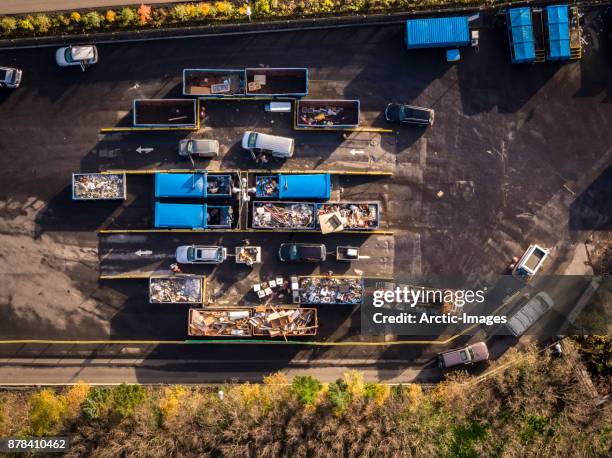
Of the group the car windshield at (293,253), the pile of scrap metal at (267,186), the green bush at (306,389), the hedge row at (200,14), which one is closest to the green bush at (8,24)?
the hedge row at (200,14)

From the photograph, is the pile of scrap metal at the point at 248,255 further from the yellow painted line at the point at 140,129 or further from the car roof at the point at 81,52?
the car roof at the point at 81,52

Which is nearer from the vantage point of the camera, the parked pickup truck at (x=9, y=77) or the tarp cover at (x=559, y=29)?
the tarp cover at (x=559, y=29)

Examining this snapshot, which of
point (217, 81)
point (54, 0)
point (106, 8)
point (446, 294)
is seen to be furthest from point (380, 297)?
point (54, 0)

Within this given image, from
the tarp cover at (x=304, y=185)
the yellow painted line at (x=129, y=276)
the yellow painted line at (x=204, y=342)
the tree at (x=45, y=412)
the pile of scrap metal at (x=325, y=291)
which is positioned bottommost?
the tree at (x=45, y=412)

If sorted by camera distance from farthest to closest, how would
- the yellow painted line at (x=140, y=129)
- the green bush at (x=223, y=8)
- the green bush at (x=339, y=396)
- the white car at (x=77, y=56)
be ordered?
the green bush at (x=223, y=8) < the yellow painted line at (x=140, y=129) < the white car at (x=77, y=56) < the green bush at (x=339, y=396)

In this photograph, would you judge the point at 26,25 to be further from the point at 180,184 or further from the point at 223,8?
the point at 180,184

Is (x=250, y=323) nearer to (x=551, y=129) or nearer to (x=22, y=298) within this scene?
(x=22, y=298)
